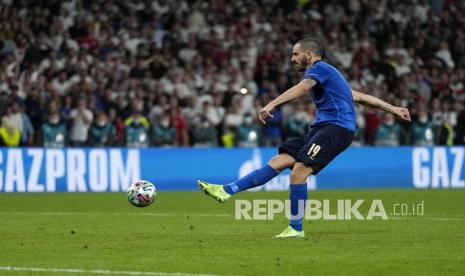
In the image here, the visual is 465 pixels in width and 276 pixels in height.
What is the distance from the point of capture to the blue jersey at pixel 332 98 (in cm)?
1209

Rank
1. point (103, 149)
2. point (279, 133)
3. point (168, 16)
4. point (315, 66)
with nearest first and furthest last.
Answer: point (315, 66) → point (103, 149) → point (279, 133) → point (168, 16)

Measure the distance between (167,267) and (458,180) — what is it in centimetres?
1757

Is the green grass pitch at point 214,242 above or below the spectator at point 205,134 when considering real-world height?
below

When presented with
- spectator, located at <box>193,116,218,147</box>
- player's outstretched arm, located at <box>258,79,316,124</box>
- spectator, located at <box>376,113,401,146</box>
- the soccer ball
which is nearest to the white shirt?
spectator, located at <box>193,116,218,147</box>

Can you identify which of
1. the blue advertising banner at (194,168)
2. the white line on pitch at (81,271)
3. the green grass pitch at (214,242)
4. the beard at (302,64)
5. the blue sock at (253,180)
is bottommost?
the white line on pitch at (81,271)

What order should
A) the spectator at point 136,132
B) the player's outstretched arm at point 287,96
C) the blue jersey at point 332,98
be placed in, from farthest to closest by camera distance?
the spectator at point 136,132, the blue jersey at point 332,98, the player's outstretched arm at point 287,96

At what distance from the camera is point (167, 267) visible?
9219mm

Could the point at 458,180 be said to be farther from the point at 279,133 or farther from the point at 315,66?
the point at 315,66

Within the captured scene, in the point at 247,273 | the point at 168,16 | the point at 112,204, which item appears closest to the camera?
the point at 247,273

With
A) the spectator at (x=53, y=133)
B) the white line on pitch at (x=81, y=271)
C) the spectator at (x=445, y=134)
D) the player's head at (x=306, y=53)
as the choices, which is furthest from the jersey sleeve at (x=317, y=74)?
the spectator at (x=445, y=134)

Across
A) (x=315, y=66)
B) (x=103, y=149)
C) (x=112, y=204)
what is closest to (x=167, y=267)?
(x=315, y=66)

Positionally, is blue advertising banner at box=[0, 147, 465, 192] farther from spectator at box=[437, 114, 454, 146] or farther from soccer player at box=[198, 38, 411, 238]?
soccer player at box=[198, 38, 411, 238]

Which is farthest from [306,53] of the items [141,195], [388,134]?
[388,134]

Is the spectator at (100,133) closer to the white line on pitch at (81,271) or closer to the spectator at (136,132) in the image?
the spectator at (136,132)
